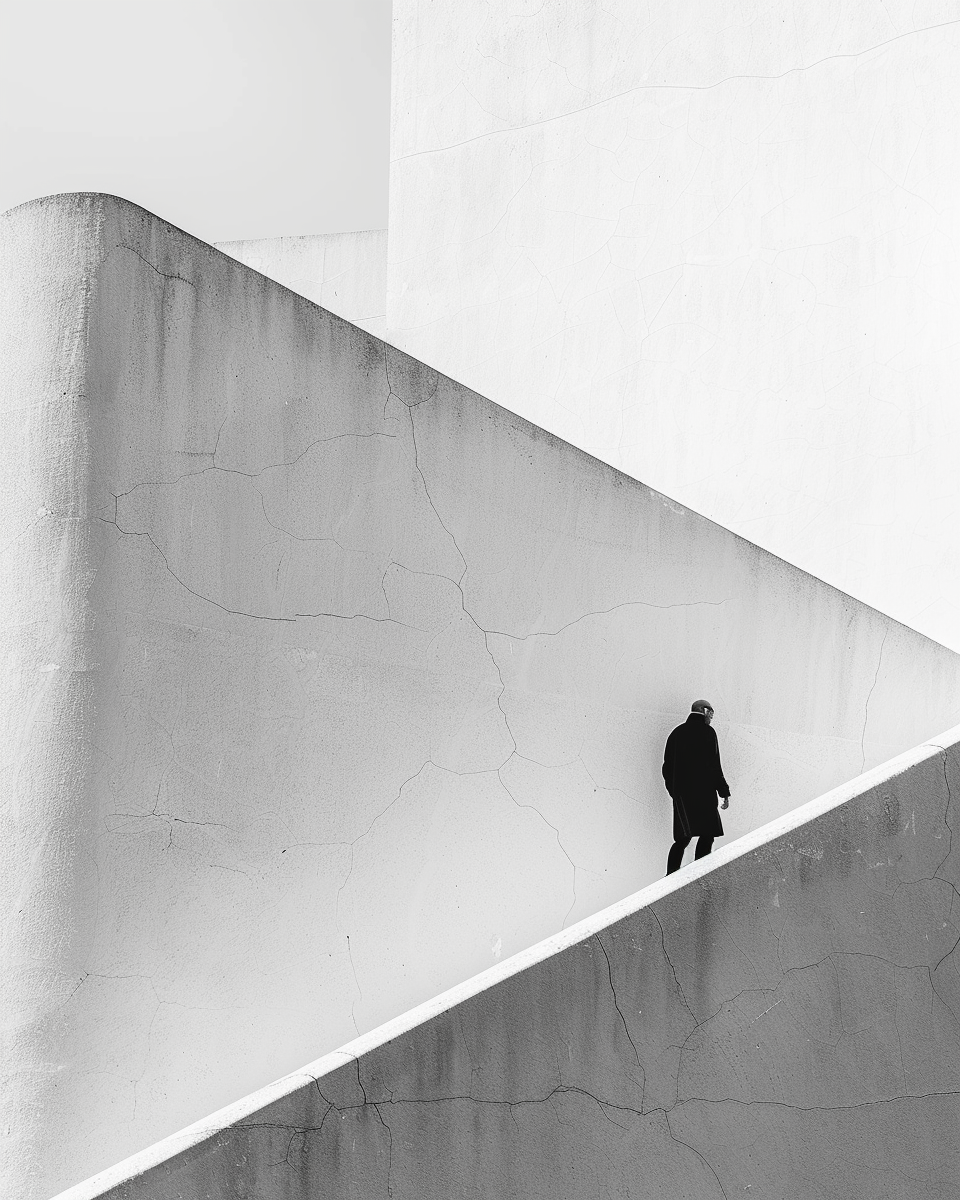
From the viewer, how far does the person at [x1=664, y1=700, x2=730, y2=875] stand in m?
5.60

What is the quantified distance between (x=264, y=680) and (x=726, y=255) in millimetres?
4804

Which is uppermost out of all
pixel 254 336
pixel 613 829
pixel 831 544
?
pixel 831 544

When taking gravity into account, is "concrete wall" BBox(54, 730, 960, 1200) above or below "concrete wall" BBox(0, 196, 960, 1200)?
below

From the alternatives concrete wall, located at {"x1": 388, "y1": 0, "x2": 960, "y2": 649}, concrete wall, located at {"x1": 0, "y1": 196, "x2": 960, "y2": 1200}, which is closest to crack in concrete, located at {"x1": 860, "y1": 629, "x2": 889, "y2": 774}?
concrete wall, located at {"x1": 388, "y1": 0, "x2": 960, "y2": 649}

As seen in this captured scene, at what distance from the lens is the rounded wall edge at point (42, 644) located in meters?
4.15

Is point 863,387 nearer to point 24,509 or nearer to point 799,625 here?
point 799,625

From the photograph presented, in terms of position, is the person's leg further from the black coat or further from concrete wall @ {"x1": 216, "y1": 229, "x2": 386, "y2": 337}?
concrete wall @ {"x1": 216, "y1": 229, "x2": 386, "y2": 337}

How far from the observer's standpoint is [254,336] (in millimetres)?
4691

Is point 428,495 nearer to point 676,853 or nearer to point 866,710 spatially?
point 676,853

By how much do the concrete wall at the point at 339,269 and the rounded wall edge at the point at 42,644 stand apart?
796cm

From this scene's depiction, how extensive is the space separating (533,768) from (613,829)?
54 cm

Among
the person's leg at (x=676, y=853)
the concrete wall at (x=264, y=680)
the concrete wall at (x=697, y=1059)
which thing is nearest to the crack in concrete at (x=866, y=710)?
the concrete wall at (x=264, y=680)

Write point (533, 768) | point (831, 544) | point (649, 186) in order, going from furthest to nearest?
point (649, 186), point (831, 544), point (533, 768)

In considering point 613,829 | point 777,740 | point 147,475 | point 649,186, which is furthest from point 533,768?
point 649,186
